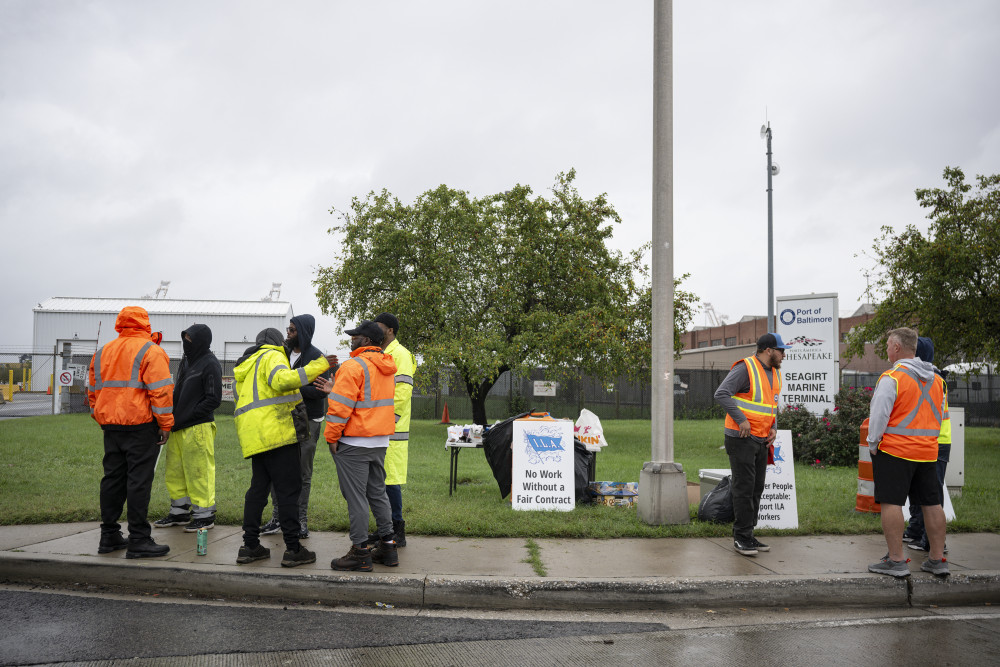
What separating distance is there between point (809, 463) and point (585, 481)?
23.1 feet

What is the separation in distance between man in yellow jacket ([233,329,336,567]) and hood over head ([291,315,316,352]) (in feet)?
0.95

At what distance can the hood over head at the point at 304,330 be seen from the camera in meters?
5.84

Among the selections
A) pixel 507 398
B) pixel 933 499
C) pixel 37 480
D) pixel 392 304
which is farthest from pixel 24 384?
pixel 933 499

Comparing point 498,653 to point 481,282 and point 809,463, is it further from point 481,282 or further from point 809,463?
point 481,282

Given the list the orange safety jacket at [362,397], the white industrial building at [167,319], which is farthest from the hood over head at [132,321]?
the white industrial building at [167,319]

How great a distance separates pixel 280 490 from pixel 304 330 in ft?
4.34

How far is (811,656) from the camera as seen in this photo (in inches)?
163

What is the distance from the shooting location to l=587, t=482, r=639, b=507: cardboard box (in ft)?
26.3

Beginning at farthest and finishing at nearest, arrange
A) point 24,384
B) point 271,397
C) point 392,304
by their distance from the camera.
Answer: point 24,384
point 392,304
point 271,397

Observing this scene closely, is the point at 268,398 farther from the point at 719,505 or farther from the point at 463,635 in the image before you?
the point at 719,505

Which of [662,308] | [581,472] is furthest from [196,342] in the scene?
[662,308]

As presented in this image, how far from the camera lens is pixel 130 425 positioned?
224 inches

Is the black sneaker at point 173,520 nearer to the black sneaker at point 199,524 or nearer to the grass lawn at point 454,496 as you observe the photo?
the black sneaker at point 199,524

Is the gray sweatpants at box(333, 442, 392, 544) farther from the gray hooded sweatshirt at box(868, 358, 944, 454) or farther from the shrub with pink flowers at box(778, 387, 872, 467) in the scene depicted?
the shrub with pink flowers at box(778, 387, 872, 467)
